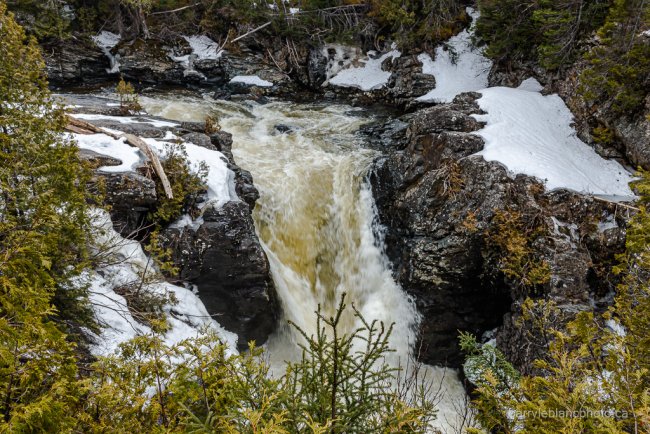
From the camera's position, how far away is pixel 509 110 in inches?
383

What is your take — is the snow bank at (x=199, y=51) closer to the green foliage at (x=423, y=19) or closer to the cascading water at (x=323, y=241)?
the green foliage at (x=423, y=19)

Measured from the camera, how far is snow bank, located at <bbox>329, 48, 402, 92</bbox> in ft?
60.3

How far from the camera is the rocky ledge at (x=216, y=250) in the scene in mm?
6289

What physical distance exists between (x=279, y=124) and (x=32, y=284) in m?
11.9

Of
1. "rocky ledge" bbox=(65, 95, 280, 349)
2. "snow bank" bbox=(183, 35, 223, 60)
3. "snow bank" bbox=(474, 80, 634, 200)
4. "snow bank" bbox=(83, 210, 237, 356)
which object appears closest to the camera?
"snow bank" bbox=(83, 210, 237, 356)

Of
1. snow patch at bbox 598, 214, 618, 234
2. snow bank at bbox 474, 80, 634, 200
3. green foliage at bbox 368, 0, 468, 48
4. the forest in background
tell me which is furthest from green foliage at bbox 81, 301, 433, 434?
green foliage at bbox 368, 0, 468, 48

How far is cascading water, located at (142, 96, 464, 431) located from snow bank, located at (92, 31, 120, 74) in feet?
37.3

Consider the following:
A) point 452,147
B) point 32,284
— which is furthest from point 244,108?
point 32,284

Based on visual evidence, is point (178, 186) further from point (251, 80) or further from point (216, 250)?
point (251, 80)

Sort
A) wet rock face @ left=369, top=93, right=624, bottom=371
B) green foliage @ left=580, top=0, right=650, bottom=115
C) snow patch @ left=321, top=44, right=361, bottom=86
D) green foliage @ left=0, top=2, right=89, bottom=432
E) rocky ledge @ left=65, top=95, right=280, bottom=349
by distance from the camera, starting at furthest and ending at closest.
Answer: snow patch @ left=321, top=44, right=361, bottom=86, green foliage @ left=580, top=0, right=650, bottom=115, wet rock face @ left=369, top=93, right=624, bottom=371, rocky ledge @ left=65, top=95, right=280, bottom=349, green foliage @ left=0, top=2, right=89, bottom=432

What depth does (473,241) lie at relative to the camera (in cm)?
728

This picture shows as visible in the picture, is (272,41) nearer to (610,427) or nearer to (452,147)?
(452,147)

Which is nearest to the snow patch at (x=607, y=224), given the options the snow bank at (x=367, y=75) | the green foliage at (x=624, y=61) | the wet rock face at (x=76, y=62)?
the green foliage at (x=624, y=61)

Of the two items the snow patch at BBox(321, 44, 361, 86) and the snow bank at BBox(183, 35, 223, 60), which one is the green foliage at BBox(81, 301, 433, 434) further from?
the snow bank at BBox(183, 35, 223, 60)
